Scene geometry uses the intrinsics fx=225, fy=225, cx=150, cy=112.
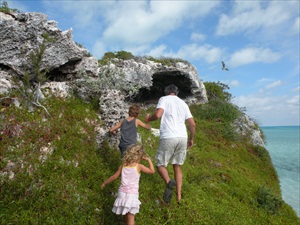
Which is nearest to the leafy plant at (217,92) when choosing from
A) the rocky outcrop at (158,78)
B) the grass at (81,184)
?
the rocky outcrop at (158,78)

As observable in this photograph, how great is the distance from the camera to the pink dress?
4949 mm

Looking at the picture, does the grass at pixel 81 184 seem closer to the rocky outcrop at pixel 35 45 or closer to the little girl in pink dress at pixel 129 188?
the little girl in pink dress at pixel 129 188

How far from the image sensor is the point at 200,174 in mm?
9953

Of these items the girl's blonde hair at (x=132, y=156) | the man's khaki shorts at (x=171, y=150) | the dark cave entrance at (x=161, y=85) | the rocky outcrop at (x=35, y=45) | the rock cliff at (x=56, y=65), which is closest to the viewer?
the girl's blonde hair at (x=132, y=156)

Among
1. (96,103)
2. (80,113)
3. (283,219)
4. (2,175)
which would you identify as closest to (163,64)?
(96,103)

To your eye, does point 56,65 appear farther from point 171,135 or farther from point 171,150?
point 171,150

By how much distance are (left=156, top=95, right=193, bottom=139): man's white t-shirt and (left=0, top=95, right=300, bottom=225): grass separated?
2.20 m

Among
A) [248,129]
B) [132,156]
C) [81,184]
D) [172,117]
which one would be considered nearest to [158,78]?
[248,129]

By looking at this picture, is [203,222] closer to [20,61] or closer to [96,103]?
[96,103]

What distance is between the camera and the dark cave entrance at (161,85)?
20.0 meters

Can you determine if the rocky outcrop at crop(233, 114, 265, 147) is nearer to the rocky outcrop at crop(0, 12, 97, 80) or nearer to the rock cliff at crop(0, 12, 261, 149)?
the rock cliff at crop(0, 12, 261, 149)

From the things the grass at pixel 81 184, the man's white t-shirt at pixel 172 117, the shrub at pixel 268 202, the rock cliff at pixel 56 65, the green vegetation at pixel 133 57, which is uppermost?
the green vegetation at pixel 133 57

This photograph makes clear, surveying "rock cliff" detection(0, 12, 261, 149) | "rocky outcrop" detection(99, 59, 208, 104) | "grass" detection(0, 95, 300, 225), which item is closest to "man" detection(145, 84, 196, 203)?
"grass" detection(0, 95, 300, 225)

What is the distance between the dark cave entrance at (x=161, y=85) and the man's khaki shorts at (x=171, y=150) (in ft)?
44.5
